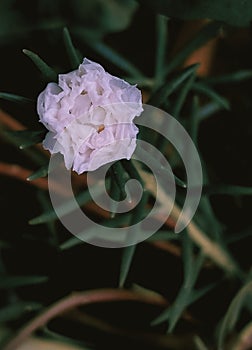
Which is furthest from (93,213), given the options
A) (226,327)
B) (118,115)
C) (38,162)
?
(118,115)

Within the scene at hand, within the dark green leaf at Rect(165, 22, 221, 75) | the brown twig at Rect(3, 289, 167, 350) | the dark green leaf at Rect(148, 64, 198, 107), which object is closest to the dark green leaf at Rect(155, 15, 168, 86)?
the dark green leaf at Rect(165, 22, 221, 75)

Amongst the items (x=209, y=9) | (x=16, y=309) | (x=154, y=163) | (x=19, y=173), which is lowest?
(x=16, y=309)

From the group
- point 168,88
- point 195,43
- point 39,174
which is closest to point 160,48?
point 195,43

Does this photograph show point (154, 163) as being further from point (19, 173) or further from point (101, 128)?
point (19, 173)

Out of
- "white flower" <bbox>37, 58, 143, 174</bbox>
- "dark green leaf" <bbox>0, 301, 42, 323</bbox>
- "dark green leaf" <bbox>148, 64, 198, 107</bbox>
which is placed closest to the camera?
"white flower" <bbox>37, 58, 143, 174</bbox>

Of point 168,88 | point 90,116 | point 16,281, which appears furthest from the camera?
point 16,281

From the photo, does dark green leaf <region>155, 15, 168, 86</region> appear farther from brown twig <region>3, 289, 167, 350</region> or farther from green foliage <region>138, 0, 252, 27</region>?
brown twig <region>3, 289, 167, 350</region>
